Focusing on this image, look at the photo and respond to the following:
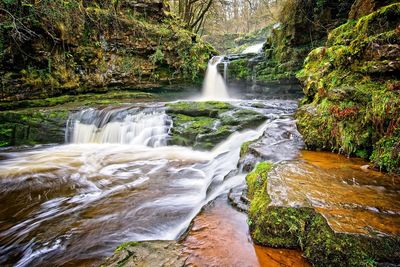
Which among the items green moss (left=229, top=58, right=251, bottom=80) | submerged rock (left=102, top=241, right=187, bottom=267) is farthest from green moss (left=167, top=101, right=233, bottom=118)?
submerged rock (left=102, top=241, right=187, bottom=267)

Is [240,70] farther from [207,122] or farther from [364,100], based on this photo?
[364,100]

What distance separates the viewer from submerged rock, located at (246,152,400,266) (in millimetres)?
1700

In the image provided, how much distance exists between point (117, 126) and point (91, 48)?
4.65m

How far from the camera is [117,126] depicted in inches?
302

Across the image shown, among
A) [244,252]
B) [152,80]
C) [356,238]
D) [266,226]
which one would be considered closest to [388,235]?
[356,238]

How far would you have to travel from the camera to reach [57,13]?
8.77 meters

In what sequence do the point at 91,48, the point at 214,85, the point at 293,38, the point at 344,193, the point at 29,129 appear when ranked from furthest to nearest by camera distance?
the point at 214,85 → the point at 293,38 → the point at 91,48 → the point at 29,129 → the point at 344,193

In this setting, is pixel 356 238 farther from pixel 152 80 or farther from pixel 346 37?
pixel 152 80

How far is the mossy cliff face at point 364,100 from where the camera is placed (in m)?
3.18

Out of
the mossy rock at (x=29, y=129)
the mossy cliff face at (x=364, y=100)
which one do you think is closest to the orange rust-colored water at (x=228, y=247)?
the mossy cliff face at (x=364, y=100)

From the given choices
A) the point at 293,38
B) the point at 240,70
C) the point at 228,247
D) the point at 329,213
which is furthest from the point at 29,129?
the point at 293,38

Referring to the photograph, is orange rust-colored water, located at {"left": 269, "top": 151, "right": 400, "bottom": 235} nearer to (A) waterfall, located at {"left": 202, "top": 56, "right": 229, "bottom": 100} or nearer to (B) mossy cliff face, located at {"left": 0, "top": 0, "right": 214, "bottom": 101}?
(B) mossy cliff face, located at {"left": 0, "top": 0, "right": 214, "bottom": 101}

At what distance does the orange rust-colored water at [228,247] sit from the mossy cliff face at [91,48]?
8.50m

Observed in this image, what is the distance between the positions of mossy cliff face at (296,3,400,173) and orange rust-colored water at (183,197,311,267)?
1913 millimetres
